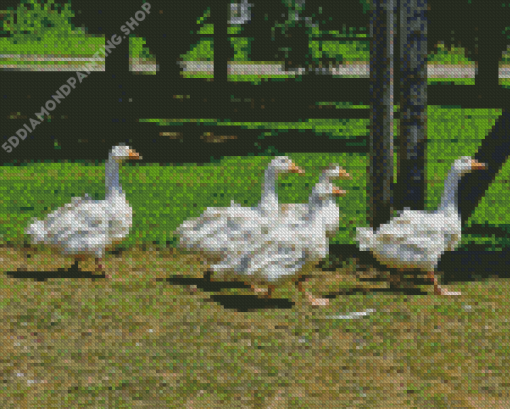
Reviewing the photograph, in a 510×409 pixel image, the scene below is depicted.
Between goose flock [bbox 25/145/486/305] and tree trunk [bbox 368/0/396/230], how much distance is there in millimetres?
477

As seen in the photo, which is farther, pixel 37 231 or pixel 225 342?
pixel 37 231

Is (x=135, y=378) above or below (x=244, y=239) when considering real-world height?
below

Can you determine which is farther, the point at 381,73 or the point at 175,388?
the point at 381,73

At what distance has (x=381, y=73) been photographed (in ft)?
25.4

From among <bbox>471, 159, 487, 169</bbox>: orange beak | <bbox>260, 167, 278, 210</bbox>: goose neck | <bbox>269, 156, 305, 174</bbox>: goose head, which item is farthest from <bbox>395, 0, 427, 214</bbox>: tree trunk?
<bbox>260, 167, 278, 210</bbox>: goose neck

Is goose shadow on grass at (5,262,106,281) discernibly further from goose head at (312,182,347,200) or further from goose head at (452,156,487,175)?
goose head at (452,156,487,175)

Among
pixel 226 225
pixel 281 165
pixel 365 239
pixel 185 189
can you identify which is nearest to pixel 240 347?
pixel 226 225

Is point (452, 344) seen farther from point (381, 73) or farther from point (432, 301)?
point (381, 73)

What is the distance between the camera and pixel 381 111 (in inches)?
307

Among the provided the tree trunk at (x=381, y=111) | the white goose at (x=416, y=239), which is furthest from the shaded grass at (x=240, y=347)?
the tree trunk at (x=381, y=111)

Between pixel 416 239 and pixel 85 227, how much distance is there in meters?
2.64

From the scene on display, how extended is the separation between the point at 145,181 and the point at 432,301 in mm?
6240

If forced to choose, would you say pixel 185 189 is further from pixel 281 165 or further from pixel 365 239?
pixel 365 239

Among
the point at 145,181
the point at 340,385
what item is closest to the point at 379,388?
the point at 340,385
